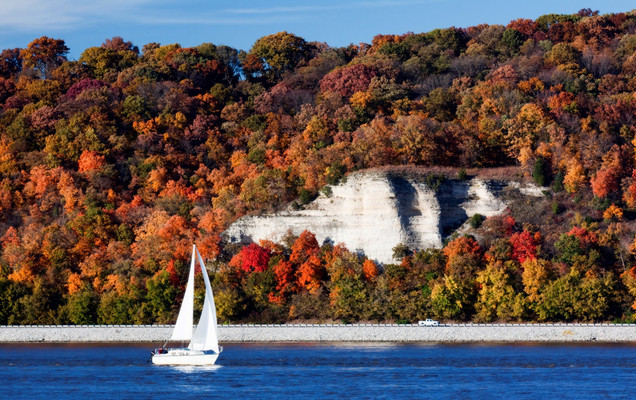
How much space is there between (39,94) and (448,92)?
50121mm

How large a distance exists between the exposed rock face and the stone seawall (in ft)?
42.9

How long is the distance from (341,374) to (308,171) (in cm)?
4524

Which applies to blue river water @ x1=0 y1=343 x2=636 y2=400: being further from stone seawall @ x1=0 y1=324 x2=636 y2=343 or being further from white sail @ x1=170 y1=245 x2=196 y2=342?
stone seawall @ x1=0 y1=324 x2=636 y2=343

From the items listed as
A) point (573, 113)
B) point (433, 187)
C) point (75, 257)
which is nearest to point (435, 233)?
point (433, 187)

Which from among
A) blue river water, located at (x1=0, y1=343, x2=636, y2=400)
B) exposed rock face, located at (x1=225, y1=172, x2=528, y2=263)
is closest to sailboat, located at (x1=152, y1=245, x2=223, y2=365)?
blue river water, located at (x1=0, y1=343, x2=636, y2=400)

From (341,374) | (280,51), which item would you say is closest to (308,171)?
(341,374)

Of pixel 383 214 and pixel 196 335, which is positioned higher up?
pixel 383 214

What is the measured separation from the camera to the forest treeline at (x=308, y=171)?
9275 centimetres

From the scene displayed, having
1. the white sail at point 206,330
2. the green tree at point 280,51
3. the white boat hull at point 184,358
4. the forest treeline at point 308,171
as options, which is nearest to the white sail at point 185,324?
the white sail at point 206,330

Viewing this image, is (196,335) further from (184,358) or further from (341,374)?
(341,374)

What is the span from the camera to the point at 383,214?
9906 centimetres

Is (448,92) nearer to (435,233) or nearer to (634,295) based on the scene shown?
(435,233)

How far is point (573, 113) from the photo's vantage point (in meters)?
114

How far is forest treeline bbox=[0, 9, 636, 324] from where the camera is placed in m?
92.8
